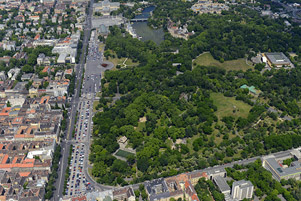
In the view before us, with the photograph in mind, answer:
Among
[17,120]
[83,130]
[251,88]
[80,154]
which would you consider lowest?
[83,130]

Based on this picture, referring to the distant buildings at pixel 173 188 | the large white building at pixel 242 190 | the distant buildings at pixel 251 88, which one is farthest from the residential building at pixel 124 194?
the distant buildings at pixel 251 88

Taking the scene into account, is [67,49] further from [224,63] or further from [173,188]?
[173,188]

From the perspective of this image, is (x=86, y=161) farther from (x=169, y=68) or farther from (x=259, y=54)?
(x=259, y=54)

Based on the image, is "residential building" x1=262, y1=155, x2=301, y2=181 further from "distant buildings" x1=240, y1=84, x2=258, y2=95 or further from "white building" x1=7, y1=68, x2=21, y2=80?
"white building" x1=7, y1=68, x2=21, y2=80

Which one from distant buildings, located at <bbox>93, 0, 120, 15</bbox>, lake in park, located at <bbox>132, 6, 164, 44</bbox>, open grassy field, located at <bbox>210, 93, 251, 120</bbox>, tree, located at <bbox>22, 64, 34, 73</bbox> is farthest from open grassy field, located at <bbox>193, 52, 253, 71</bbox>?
distant buildings, located at <bbox>93, 0, 120, 15</bbox>

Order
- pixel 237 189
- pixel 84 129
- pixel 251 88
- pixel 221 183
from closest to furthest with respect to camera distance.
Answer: pixel 237 189 < pixel 221 183 < pixel 84 129 < pixel 251 88

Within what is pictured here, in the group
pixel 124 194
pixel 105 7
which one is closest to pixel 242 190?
pixel 124 194
